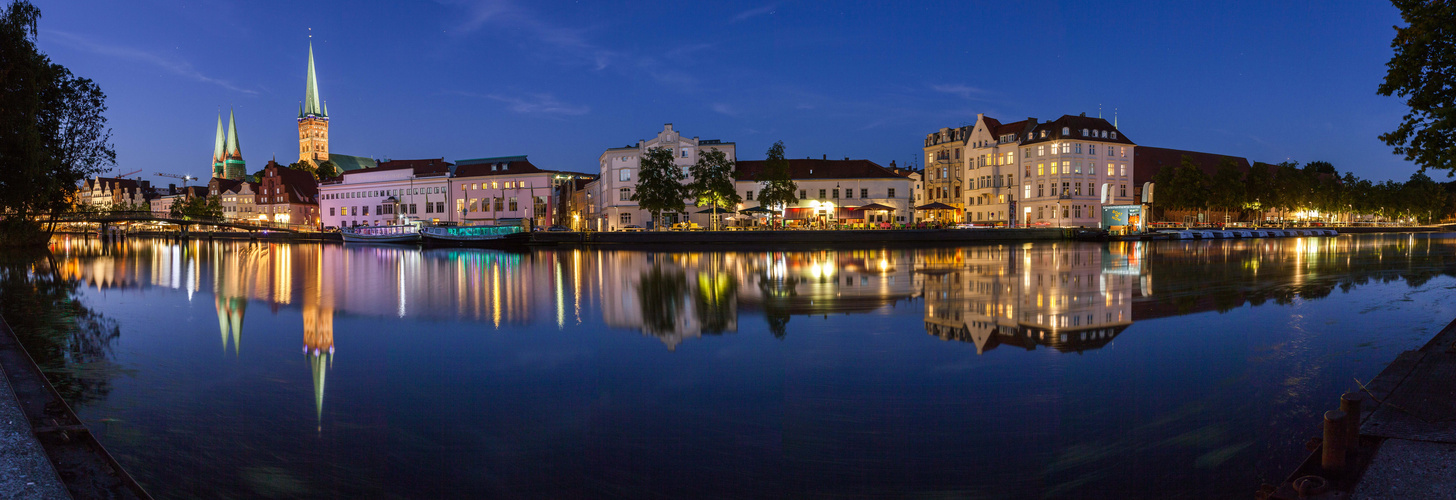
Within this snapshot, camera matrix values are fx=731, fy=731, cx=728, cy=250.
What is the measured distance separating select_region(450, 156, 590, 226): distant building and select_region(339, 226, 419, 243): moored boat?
10148mm

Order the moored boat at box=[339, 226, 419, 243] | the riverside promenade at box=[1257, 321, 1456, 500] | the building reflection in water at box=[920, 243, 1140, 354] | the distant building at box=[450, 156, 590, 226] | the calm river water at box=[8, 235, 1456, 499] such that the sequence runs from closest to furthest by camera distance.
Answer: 1. the riverside promenade at box=[1257, 321, 1456, 500]
2. the calm river water at box=[8, 235, 1456, 499]
3. the building reflection in water at box=[920, 243, 1140, 354]
4. the moored boat at box=[339, 226, 419, 243]
5. the distant building at box=[450, 156, 590, 226]

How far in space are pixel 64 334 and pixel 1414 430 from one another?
17.6m

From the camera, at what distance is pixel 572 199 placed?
8025 cm

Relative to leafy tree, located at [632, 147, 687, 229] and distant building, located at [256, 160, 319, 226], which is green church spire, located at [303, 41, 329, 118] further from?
leafy tree, located at [632, 147, 687, 229]

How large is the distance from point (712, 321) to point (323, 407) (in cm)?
685

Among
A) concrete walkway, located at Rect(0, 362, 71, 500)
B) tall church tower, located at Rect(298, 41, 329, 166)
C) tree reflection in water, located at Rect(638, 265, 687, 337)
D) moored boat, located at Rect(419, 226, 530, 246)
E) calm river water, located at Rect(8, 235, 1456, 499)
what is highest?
tall church tower, located at Rect(298, 41, 329, 166)

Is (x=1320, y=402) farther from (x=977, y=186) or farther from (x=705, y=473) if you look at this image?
(x=977, y=186)

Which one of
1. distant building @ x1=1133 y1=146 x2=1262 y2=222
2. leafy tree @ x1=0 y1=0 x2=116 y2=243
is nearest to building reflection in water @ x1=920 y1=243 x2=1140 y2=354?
leafy tree @ x1=0 y1=0 x2=116 y2=243

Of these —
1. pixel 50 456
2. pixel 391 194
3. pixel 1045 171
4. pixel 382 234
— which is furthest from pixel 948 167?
pixel 50 456

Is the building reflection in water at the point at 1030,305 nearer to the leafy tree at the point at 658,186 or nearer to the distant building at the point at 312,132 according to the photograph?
the leafy tree at the point at 658,186

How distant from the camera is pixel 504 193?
257 feet

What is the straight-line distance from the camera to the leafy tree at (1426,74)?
433 inches

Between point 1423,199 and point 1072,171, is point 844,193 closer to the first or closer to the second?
point 1072,171

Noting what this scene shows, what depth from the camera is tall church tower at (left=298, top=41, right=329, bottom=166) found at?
146 m
